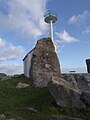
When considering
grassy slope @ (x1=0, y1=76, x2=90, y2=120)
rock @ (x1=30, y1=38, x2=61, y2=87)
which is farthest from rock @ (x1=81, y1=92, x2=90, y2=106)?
rock @ (x1=30, y1=38, x2=61, y2=87)

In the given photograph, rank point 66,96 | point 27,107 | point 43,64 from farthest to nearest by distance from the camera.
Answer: point 43,64 < point 27,107 < point 66,96

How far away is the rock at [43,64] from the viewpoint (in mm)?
30906

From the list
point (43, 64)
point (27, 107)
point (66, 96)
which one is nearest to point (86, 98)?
point (66, 96)

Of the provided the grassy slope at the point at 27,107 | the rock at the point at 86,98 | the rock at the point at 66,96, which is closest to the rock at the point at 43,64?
the grassy slope at the point at 27,107

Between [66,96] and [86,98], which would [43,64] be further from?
[86,98]

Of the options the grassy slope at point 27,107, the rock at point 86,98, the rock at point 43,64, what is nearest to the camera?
the grassy slope at point 27,107

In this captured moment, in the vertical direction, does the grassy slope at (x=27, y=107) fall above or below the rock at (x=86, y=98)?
below

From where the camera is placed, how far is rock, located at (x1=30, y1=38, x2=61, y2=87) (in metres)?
30.9

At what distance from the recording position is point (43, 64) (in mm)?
31422

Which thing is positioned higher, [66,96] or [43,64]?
[43,64]

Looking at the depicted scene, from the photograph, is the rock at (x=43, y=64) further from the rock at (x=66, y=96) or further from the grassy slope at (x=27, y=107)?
the rock at (x=66, y=96)

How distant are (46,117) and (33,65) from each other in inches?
559

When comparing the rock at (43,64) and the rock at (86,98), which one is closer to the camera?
the rock at (86,98)

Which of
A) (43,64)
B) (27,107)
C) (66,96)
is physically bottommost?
(27,107)
